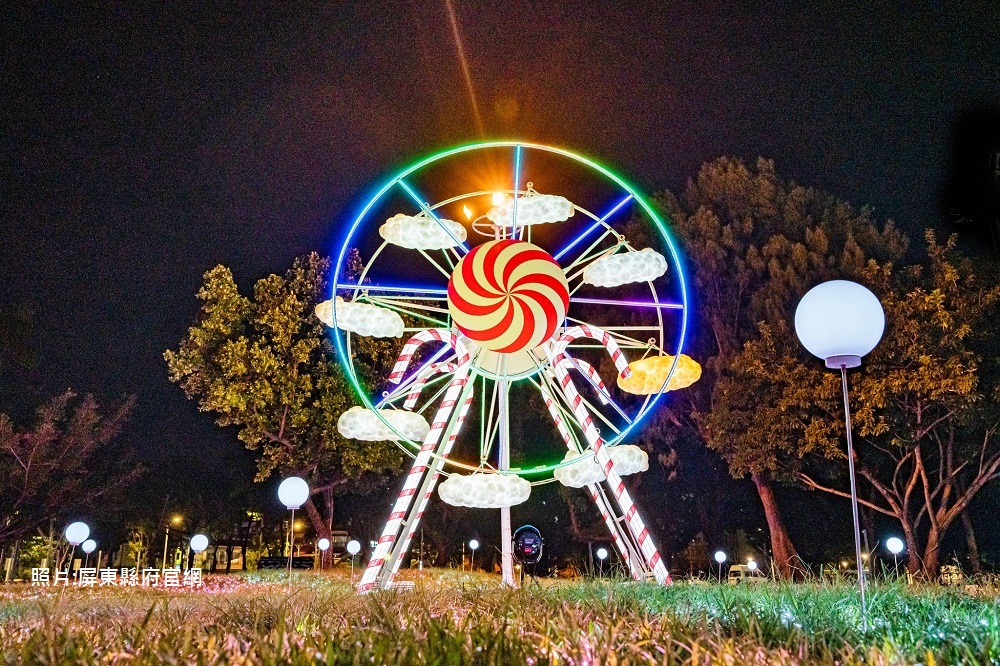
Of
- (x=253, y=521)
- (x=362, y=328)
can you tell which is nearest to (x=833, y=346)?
(x=362, y=328)

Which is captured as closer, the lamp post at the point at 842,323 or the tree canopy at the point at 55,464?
the lamp post at the point at 842,323

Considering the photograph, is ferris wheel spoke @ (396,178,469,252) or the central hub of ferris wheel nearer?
the central hub of ferris wheel

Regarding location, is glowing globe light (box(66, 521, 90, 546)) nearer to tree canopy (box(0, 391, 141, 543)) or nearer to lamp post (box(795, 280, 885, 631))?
tree canopy (box(0, 391, 141, 543))

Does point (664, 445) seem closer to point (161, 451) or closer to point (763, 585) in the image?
point (763, 585)

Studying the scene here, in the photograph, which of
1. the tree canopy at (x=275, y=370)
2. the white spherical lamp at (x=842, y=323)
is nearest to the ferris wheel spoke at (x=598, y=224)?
the white spherical lamp at (x=842, y=323)

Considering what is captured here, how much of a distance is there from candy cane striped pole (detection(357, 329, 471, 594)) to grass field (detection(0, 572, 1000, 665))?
14.3 feet

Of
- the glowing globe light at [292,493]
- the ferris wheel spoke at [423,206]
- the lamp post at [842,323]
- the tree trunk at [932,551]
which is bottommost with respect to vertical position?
the tree trunk at [932,551]

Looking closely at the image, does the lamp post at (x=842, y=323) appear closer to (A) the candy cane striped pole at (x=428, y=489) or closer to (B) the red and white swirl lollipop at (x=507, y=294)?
(B) the red and white swirl lollipop at (x=507, y=294)

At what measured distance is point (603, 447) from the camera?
9.88 m

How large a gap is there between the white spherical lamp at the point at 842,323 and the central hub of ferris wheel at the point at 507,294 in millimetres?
3855

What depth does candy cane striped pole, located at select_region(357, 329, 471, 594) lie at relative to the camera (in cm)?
978

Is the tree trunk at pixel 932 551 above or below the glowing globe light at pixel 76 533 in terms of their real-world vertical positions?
below

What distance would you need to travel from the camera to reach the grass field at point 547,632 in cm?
338

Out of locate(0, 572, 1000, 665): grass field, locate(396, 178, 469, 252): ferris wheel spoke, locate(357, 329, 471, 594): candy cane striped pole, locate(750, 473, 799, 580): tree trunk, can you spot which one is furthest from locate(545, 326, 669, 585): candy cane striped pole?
locate(750, 473, 799, 580): tree trunk
